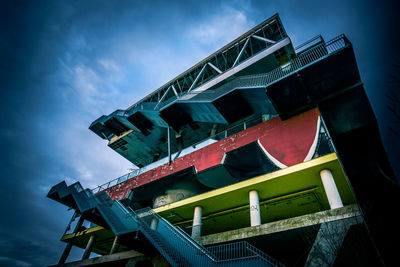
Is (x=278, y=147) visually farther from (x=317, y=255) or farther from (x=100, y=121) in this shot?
(x=100, y=121)

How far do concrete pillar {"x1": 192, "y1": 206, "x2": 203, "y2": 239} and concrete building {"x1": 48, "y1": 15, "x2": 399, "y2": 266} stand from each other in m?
0.07

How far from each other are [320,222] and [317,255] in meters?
1.50

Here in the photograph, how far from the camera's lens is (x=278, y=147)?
13.7 meters

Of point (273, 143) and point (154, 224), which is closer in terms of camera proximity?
point (154, 224)

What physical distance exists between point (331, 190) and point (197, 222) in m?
8.47

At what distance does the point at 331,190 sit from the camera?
1055 centimetres

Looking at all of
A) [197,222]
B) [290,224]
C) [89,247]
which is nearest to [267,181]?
[290,224]

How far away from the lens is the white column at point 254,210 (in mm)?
11815

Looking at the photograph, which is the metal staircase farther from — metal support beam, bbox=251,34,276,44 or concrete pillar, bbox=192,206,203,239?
metal support beam, bbox=251,34,276,44

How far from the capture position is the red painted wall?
12.9 m

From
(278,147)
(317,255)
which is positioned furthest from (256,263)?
(278,147)

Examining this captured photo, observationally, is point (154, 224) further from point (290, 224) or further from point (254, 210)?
point (290, 224)

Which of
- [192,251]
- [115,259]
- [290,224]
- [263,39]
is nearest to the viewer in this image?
[290,224]

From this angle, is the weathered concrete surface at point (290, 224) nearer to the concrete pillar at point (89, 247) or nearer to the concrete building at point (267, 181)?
the concrete building at point (267, 181)
